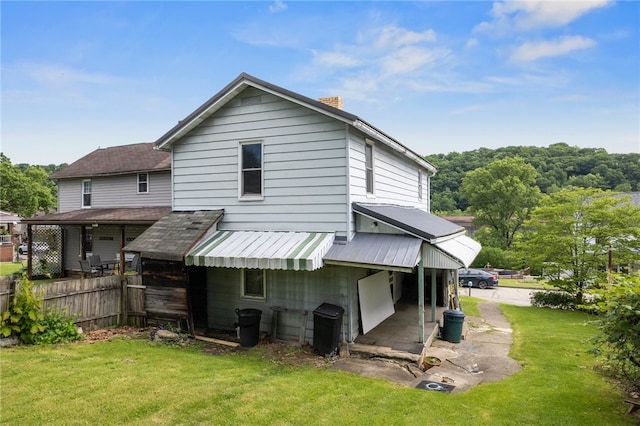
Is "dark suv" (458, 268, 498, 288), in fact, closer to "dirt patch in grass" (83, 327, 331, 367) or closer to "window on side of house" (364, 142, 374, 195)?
"window on side of house" (364, 142, 374, 195)

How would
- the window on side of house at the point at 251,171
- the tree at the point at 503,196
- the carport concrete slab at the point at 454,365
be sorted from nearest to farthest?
the carport concrete slab at the point at 454,365, the window on side of house at the point at 251,171, the tree at the point at 503,196

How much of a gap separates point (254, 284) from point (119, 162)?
1670 centimetres

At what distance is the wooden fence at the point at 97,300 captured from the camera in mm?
9718

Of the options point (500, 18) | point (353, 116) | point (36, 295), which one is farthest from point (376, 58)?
point (36, 295)

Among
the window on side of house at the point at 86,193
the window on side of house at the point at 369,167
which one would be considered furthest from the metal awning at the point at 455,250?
the window on side of house at the point at 86,193

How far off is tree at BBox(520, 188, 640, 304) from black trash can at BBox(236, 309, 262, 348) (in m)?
17.0

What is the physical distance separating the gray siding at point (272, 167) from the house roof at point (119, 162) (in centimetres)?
952

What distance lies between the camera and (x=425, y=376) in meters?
8.02

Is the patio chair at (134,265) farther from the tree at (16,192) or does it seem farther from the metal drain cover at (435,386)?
the tree at (16,192)

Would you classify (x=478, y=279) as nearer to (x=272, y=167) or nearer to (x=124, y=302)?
(x=272, y=167)

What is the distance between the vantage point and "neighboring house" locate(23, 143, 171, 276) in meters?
20.6

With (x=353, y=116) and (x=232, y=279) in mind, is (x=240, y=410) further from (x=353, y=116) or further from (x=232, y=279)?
(x=353, y=116)

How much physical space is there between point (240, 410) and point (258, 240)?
15.7 ft

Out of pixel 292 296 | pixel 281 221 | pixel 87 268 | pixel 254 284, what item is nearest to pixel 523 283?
pixel 292 296
